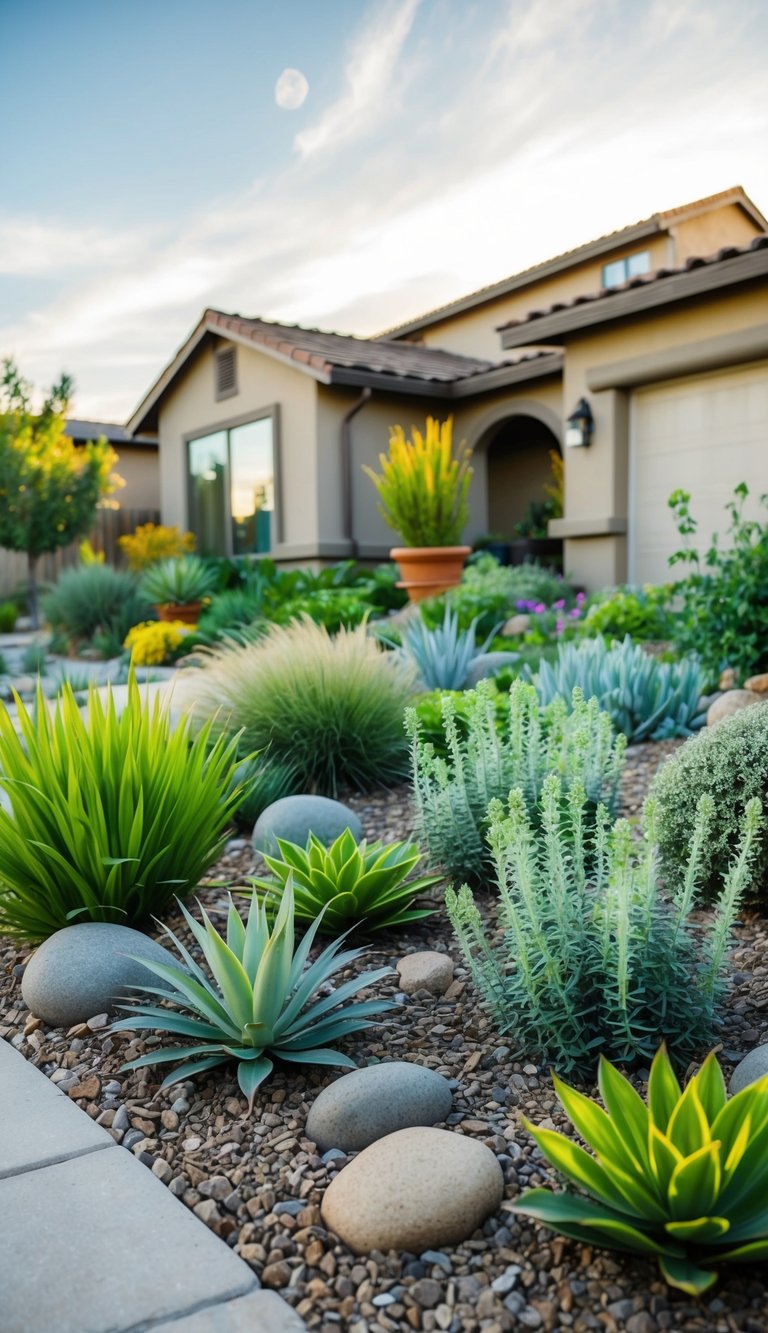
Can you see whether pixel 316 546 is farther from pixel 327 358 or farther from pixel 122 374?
pixel 122 374

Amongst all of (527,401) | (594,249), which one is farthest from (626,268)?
(527,401)

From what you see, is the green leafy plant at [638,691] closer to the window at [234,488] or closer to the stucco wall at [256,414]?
the stucco wall at [256,414]

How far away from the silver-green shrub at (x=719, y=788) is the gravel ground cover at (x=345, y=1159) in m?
0.25

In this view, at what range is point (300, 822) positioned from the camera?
3.82 m

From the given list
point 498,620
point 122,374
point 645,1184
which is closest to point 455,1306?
point 645,1184

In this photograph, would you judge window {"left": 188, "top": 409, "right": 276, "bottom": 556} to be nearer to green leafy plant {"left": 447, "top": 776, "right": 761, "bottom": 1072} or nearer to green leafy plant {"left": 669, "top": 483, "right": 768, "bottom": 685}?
green leafy plant {"left": 669, "top": 483, "right": 768, "bottom": 685}

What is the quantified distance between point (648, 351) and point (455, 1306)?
975 centimetres

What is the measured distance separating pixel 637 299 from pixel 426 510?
298 cm

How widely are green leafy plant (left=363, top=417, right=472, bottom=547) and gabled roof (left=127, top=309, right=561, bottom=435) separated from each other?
3021mm

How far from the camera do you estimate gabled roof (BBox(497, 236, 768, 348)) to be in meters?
8.71

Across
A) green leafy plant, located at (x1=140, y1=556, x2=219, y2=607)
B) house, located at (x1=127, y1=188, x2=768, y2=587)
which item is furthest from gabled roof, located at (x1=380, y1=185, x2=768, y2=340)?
green leafy plant, located at (x1=140, y1=556, x2=219, y2=607)

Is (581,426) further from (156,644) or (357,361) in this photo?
(156,644)

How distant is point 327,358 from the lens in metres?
12.7

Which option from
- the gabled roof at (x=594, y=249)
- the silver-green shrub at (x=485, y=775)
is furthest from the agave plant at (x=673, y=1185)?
the gabled roof at (x=594, y=249)
